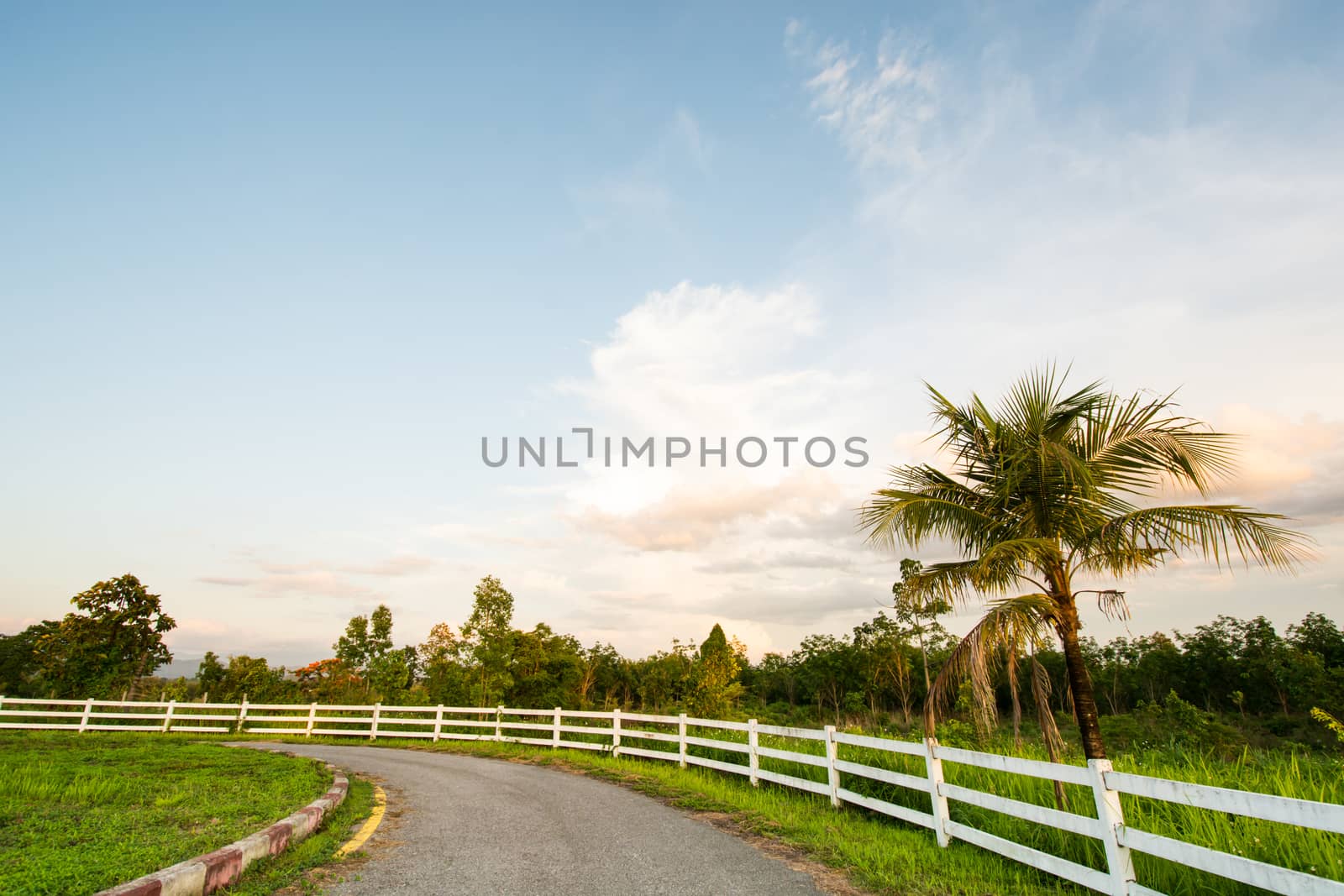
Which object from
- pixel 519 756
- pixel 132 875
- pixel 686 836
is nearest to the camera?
pixel 132 875

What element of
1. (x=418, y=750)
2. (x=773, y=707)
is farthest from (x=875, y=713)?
(x=418, y=750)

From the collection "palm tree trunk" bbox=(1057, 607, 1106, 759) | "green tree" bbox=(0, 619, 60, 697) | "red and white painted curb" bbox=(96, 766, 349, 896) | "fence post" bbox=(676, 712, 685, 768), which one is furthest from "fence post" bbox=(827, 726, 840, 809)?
"green tree" bbox=(0, 619, 60, 697)

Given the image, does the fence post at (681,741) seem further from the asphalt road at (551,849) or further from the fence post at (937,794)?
the fence post at (937,794)

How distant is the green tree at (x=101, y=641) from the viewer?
30766 millimetres

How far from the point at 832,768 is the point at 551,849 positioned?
4.01 meters

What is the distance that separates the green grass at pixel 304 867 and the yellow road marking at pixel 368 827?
0.25 ft

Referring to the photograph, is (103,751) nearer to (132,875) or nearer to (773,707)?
(132,875)

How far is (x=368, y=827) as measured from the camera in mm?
7766

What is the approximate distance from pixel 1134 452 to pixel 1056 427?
935mm

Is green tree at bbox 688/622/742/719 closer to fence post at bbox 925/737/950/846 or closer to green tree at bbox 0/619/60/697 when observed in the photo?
fence post at bbox 925/737/950/846

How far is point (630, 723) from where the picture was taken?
26.4 metres

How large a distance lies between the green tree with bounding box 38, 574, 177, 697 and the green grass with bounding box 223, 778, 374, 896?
3187 centimetres

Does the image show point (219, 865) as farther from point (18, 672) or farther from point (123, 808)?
point (18, 672)

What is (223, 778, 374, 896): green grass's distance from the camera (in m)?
5.20
